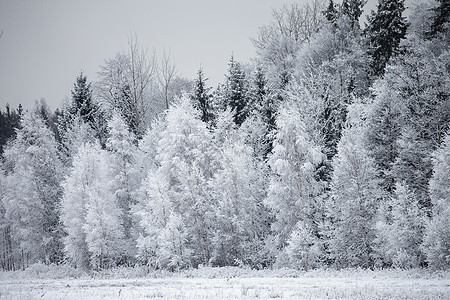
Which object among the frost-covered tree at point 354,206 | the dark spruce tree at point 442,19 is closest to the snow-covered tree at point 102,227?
the frost-covered tree at point 354,206

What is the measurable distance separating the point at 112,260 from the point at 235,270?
1280 centimetres

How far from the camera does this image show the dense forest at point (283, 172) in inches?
1114

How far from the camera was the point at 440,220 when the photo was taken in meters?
22.7

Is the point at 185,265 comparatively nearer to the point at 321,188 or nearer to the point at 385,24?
the point at 321,188

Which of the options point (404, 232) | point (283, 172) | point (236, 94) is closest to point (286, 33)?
point (236, 94)

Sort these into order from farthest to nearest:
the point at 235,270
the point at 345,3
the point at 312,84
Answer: the point at 345,3
the point at 312,84
the point at 235,270

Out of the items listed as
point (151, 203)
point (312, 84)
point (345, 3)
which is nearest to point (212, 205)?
point (151, 203)

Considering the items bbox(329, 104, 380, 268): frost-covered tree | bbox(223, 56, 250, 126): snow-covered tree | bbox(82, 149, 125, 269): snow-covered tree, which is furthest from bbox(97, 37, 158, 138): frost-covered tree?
bbox(329, 104, 380, 268): frost-covered tree

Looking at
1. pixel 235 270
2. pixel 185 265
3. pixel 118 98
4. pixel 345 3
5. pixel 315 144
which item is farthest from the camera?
pixel 118 98

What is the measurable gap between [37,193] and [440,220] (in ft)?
119

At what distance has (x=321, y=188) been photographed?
31.7 m

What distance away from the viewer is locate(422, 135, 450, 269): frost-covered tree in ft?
71.9

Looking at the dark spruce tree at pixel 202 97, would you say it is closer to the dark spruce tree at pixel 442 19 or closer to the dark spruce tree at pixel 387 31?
the dark spruce tree at pixel 387 31

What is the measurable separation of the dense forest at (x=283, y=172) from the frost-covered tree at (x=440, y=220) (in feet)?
0.24
